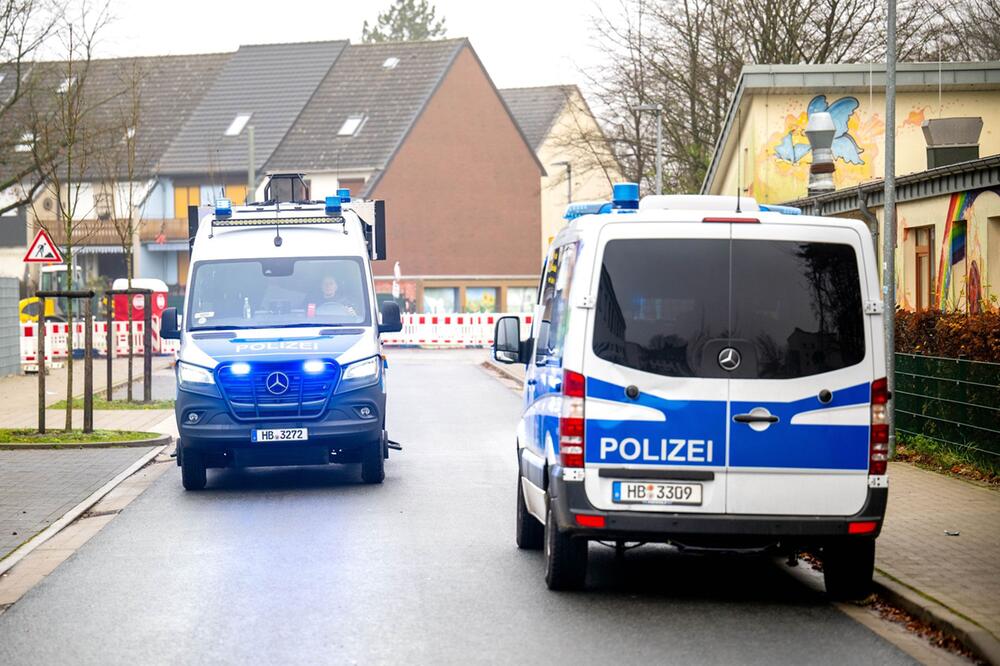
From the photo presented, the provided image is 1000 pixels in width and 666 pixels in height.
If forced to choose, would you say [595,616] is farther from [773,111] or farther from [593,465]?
[773,111]

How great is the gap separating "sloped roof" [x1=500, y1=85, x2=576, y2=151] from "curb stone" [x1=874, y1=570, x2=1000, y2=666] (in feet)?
235

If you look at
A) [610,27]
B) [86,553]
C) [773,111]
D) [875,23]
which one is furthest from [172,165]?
[86,553]

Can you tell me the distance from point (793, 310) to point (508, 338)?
247cm

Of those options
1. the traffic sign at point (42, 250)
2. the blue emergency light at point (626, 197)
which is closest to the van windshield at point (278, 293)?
the blue emergency light at point (626, 197)

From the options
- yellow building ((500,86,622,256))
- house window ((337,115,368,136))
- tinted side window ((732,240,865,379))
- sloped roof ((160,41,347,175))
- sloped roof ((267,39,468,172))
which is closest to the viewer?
tinted side window ((732,240,865,379))

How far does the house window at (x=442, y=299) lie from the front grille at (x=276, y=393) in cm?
5368

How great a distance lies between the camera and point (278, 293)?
16156 mm

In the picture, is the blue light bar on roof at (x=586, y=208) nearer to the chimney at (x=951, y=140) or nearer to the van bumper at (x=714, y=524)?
the van bumper at (x=714, y=524)

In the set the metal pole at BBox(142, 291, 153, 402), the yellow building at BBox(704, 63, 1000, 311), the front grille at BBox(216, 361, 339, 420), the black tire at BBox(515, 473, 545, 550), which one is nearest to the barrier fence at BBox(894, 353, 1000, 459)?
the black tire at BBox(515, 473, 545, 550)

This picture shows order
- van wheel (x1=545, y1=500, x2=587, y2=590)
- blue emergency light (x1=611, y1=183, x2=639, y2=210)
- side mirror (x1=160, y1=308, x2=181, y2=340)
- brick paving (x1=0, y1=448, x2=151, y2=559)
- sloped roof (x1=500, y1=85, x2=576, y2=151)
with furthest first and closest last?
sloped roof (x1=500, y1=85, x2=576, y2=151)
side mirror (x1=160, y1=308, x2=181, y2=340)
brick paving (x1=0, y1=448, x2=151, y2=559)
blue emergency light (x1=611, y1=183, x2=639, y2=210)
van wheel (x1=545, y1=500, x2=587, y2=590)

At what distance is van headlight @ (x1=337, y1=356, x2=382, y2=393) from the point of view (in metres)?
15.1

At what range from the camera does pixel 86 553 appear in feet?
37.6

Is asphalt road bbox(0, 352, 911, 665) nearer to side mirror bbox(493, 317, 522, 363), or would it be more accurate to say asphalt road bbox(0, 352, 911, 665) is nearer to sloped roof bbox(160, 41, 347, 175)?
side mirror bbox(493, 317, 522, 363)

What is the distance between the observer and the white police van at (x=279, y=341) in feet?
49.1
